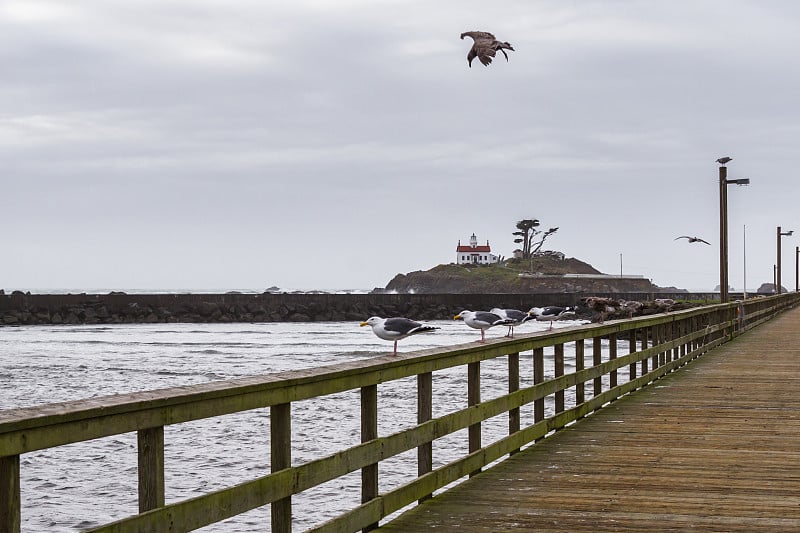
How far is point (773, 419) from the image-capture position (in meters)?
12.0

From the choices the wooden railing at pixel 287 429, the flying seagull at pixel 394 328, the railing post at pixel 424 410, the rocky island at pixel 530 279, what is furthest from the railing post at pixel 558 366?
the rocky island at pixel 530 279

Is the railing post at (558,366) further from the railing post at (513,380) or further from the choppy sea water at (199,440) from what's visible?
the choppy sea water at (199,440)

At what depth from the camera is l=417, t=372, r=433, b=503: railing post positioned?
7.12 meters

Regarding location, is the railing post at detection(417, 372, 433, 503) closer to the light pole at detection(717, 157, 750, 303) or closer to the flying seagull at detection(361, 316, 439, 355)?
the flying seagull at detection(361, 316, 439, 355)

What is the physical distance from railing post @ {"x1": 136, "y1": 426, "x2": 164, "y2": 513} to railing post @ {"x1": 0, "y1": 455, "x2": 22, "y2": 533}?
0.71m

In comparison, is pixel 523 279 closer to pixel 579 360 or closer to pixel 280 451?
pixel 579 360

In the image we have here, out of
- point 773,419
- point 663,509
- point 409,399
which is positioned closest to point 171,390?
point 663,509

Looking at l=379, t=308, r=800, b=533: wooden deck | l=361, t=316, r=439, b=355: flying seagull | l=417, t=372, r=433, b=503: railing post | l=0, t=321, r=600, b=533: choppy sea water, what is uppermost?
l=361, t=316, r=439, b=355: flying seagull

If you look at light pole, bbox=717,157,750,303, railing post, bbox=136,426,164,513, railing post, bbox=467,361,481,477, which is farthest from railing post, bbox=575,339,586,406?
light pole, bbox=717,157,750,303

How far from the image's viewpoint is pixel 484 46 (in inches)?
752

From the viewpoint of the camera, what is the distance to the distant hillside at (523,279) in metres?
151

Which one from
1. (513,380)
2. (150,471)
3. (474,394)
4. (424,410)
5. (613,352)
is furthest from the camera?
(613,352)

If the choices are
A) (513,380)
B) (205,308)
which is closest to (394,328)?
(513,380)

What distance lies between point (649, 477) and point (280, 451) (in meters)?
4.07
